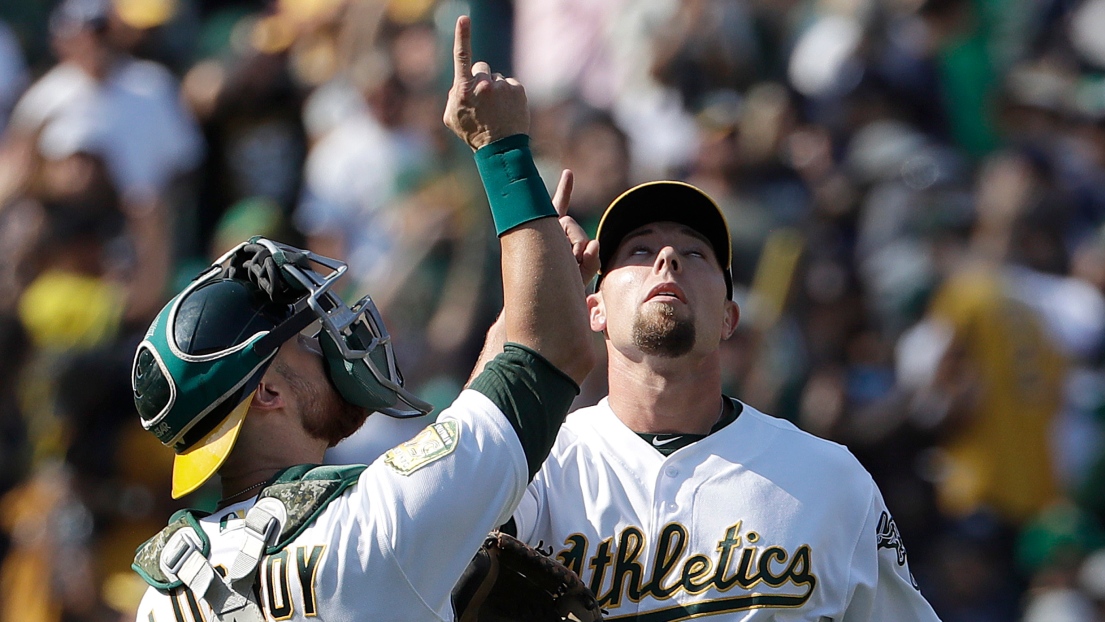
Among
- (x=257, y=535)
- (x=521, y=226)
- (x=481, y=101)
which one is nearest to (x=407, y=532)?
(x=257, y=535)

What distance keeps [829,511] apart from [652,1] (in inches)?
188

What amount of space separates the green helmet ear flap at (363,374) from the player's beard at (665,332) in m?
0.69

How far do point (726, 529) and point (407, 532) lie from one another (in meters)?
0.95

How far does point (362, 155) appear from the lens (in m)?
7.19

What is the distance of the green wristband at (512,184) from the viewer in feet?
7.94

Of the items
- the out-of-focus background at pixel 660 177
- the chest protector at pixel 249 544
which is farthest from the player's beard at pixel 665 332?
the out-of-focus background at pixel 660 177

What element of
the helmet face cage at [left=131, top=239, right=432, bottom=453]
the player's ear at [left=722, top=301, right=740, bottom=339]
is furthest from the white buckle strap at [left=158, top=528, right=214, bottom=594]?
the player's ear at [left=722, top=301, right=740, bottom=339]

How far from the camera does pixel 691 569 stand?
294cm

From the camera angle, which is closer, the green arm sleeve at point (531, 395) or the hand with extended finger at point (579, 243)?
the green arm sleeve at point (531, 395)

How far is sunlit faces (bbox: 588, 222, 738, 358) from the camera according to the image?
3.14 meters

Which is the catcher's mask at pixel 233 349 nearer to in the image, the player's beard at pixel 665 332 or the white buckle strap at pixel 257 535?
the white buckle strap at pixel 257 535

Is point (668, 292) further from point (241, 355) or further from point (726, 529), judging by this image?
point (241, 355)

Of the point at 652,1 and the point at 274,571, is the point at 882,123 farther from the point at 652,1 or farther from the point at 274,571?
the point at 274,571

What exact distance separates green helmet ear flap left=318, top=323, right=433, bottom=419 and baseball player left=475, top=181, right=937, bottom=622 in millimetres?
550
